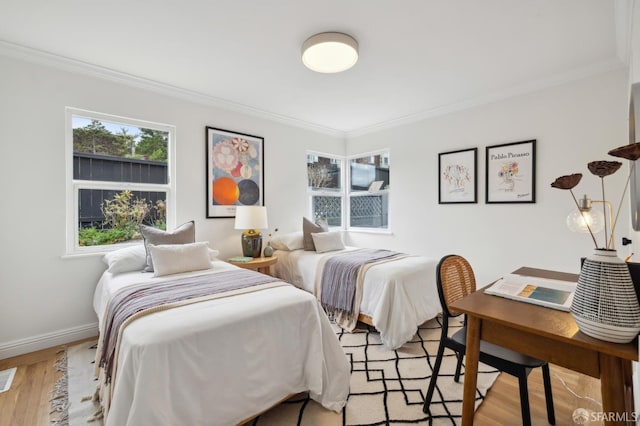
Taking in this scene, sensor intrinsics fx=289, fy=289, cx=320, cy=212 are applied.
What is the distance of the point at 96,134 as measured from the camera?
9.31ft

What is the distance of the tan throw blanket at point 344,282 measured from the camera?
2824 mm

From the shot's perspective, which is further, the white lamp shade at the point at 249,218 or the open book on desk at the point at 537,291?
the white lamp shade at the point at 249,218

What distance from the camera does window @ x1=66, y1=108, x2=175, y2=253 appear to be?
271 centimetres

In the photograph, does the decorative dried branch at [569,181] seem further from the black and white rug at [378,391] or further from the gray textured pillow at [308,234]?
the gray textured pillow at [308,234]

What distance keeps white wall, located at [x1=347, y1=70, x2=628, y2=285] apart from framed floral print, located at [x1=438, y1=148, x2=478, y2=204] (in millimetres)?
69

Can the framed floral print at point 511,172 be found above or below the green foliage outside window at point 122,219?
above

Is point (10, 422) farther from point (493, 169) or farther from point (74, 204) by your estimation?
point (493, 169)

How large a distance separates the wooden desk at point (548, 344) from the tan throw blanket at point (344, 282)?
1.45 meters

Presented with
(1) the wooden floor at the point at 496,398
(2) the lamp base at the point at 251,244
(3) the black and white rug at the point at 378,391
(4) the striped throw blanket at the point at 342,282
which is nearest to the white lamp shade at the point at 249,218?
(2) the lamp base at the point at 251,244

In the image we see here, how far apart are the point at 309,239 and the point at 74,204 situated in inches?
97.0

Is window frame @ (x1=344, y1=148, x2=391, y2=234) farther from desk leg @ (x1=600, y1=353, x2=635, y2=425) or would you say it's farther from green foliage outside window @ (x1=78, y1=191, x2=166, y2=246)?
desk leg @ (x1=600, y1=353, x2=635, y2=425)

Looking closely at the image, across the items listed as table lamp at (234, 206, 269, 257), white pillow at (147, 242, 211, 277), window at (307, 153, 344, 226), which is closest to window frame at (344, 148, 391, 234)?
window at (307, 153, 344, 226)

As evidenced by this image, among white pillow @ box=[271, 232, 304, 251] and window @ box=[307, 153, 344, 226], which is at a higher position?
window @ box=[307, 153, 344, 226]

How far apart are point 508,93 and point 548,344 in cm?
309
